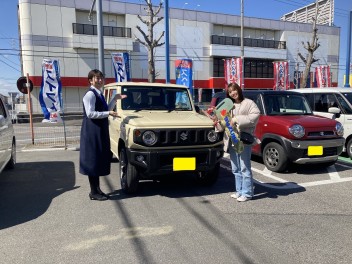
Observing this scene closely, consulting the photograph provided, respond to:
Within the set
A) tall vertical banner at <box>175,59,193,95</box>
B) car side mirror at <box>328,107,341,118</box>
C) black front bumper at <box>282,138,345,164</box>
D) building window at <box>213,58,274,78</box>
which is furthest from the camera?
building window at <box>213,58,274,78</box>

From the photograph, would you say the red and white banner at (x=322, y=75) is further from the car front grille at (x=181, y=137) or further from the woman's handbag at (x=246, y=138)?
the car front grille at (x=181, y=137)

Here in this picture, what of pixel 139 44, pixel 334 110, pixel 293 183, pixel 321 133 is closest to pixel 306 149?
pixel 321 133

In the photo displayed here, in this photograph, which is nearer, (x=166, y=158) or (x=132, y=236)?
(x=132, y=236)

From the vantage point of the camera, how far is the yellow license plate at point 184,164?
4.60m

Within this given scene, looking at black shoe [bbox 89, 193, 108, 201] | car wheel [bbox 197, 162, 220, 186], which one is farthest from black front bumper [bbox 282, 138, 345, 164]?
black shoe [bbox 89, 193, 108, 201]

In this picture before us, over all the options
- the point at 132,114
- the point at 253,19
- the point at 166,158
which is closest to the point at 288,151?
the point at 166,158

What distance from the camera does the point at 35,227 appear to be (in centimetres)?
384

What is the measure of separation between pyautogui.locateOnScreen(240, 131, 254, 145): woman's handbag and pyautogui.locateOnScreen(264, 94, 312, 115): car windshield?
8.45 feet

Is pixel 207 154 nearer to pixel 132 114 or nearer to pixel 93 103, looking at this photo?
pixel 132 114

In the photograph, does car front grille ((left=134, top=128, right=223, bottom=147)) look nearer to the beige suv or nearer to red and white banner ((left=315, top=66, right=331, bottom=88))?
the beige suv

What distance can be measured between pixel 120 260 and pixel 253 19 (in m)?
36.4

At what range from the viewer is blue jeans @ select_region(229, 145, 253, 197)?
463cm

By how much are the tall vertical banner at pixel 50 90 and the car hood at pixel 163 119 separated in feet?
16.3

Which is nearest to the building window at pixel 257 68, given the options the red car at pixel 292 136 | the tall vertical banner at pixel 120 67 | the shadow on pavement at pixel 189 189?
the tall vertical banner at pixel 120 67
